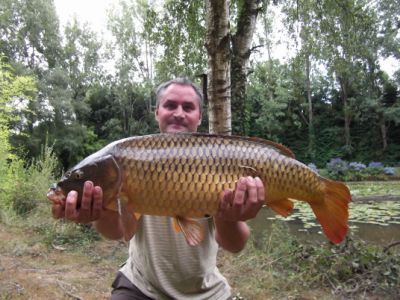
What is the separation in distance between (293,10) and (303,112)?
2161 cm

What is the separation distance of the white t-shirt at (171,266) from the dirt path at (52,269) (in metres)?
2.45

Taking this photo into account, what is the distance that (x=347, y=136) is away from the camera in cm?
2603

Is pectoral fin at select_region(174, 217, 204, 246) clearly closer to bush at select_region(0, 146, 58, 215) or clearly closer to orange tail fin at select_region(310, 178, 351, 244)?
orange tail fin at select_region(310, 178, 351, 244)

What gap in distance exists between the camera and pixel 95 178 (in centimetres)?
166

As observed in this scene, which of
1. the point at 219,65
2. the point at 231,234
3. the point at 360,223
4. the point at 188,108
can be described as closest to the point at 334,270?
the point at 219,65

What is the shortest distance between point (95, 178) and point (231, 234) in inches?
30.2

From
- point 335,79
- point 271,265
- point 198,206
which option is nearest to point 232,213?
point 198,206

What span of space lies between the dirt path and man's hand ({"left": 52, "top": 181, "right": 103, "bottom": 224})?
2794 millimetres

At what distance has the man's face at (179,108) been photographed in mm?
2168

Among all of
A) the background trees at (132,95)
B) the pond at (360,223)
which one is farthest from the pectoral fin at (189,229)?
the background trees at (132,95)

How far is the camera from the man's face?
7.11 ft

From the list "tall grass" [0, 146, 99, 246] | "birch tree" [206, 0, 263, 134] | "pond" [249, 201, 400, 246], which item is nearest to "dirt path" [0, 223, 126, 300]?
"tall grass" [0, 146, 99, 246]

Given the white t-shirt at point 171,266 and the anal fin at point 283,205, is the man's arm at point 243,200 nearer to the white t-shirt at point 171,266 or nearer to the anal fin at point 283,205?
the anal fin at point 283,205

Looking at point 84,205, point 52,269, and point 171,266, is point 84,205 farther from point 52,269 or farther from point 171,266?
point 52,269
